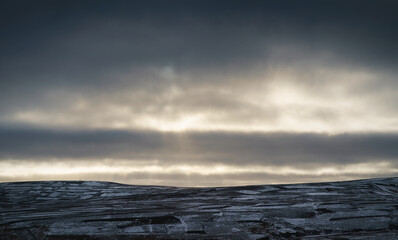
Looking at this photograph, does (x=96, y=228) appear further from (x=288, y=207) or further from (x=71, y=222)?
(x=288, y=207)

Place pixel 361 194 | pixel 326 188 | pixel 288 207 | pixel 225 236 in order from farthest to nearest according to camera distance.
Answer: pixel 326 188, pixel 361 194, pixel 288 207, pixel 225 236

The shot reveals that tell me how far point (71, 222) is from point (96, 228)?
198 cm

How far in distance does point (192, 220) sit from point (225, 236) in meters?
3.22

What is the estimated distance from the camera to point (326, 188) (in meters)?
33.0

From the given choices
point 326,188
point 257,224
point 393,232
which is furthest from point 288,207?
point 326,188

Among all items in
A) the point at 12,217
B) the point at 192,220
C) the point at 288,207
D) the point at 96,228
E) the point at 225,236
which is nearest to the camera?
the point at 225,236

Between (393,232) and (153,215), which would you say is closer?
(393,232)

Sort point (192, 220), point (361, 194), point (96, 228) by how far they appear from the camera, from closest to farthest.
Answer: point (96, 228), point (192, 220), point (361, 194)

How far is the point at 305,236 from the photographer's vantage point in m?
18.1

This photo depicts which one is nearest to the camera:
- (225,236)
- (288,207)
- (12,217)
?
(225,236)

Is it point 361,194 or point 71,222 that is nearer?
point 71,222

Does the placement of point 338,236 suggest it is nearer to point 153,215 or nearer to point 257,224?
point 257,224

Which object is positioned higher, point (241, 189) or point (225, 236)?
point (241, 189)

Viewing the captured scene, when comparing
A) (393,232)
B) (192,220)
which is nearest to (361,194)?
(393,232)
